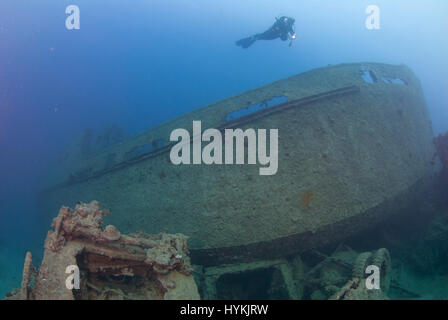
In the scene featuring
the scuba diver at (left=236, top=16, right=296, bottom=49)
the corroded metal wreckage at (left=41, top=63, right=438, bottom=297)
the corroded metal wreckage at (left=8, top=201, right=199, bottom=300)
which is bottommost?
the corroded metal wreckage at (left=8, top=201, right=199, bottom=300)

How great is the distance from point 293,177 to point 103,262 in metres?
3.61

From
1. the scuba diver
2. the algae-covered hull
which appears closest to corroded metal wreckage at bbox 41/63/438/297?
the algae-covered hull

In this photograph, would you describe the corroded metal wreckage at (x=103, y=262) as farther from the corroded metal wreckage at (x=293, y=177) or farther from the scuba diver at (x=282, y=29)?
the scuba diver at (x=282, y=29)

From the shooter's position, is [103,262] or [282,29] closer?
[103,262]

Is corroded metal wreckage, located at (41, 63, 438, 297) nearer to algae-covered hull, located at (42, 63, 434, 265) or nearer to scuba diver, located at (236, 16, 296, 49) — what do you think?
algae-covered hull, located at (42, 63, 434, 265)

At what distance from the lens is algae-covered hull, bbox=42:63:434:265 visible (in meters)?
4.36

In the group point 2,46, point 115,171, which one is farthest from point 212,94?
point 115,171

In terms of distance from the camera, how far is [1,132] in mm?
27719

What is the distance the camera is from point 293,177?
4543 millimetres

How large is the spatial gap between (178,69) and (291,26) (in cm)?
7910

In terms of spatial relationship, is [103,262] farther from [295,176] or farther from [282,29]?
[282,29]

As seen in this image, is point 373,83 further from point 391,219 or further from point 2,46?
point 2,46

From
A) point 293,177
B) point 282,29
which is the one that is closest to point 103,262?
point 293,177

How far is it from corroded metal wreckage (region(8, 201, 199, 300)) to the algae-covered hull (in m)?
1.43
